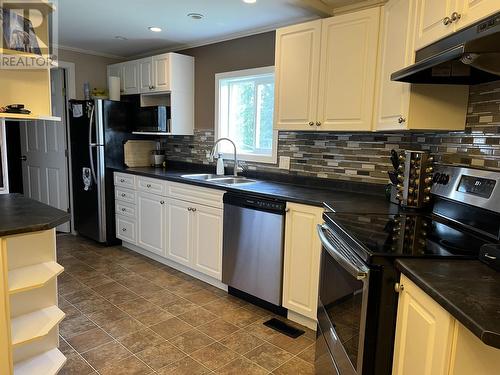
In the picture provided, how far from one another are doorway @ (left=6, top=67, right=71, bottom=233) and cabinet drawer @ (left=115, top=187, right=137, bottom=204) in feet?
3.13

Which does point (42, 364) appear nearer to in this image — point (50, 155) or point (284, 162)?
point (284, 162)

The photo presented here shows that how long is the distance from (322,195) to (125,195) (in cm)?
239

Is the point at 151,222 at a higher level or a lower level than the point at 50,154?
lower

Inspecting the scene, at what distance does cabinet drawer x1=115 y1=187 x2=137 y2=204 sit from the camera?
12.7 ft

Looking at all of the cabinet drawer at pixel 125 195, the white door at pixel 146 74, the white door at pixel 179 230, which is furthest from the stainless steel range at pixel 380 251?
the white door at pixel 146 74

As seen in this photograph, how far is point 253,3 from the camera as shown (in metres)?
2.67

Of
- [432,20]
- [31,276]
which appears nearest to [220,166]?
[31,276]

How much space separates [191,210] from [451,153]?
205cm

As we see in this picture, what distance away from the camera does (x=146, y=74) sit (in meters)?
4.08

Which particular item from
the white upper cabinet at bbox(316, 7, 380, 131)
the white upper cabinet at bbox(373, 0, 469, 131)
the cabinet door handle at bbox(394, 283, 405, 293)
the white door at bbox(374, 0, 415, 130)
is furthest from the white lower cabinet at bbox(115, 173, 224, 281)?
the cabinet door handle at bbox(394, 283, 405, 293)

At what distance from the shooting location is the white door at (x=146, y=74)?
402cm

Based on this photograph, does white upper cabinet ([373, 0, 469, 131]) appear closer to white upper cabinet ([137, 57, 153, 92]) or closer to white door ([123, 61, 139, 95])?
white upper cabinet ([137, 57, 153, 92])

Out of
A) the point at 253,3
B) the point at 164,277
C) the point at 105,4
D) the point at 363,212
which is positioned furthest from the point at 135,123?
the point at 363,212

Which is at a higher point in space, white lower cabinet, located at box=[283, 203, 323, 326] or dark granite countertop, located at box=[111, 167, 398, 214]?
dark granite countertop, located at box=[111, 167, 398, 214]
